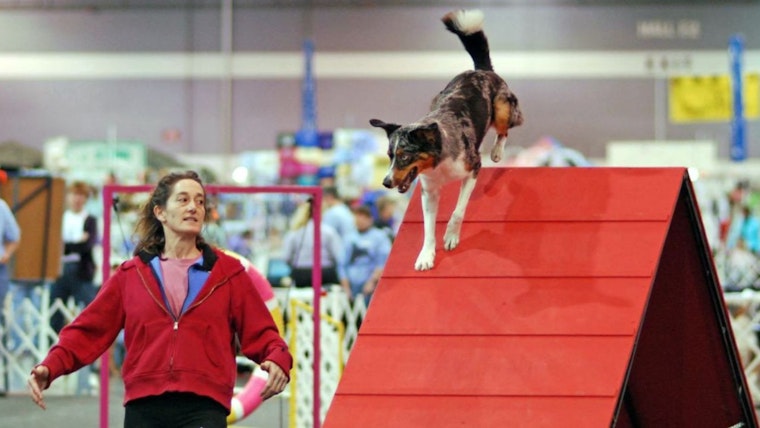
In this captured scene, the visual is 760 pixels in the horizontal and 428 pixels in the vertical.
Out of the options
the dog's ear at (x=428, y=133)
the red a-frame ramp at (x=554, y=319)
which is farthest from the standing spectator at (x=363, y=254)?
the dog's ear at (x=428, y=133)

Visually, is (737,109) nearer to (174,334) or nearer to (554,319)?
(554,319)

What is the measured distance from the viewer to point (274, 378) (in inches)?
155

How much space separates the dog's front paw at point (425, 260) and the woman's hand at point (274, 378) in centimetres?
110

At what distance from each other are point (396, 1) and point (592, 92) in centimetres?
455

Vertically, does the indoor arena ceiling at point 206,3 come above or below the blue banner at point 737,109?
above

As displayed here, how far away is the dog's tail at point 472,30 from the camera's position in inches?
209

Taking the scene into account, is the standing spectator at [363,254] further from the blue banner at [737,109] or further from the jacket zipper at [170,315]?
the blue banner at [737,109]

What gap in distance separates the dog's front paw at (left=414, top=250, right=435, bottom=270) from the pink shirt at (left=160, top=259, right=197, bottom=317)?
111 cm

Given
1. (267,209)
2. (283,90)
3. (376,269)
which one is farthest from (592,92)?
(376,269)

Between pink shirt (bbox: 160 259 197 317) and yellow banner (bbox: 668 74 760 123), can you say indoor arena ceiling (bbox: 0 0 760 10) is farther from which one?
pink shirt (bbox: 160 259 197 317)

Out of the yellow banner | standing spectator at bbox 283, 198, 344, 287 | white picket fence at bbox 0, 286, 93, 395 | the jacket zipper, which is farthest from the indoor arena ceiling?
the jacket zipper

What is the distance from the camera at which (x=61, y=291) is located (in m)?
11.4

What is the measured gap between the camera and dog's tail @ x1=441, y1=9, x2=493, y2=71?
5.30 meters

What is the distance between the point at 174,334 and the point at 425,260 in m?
1.29
